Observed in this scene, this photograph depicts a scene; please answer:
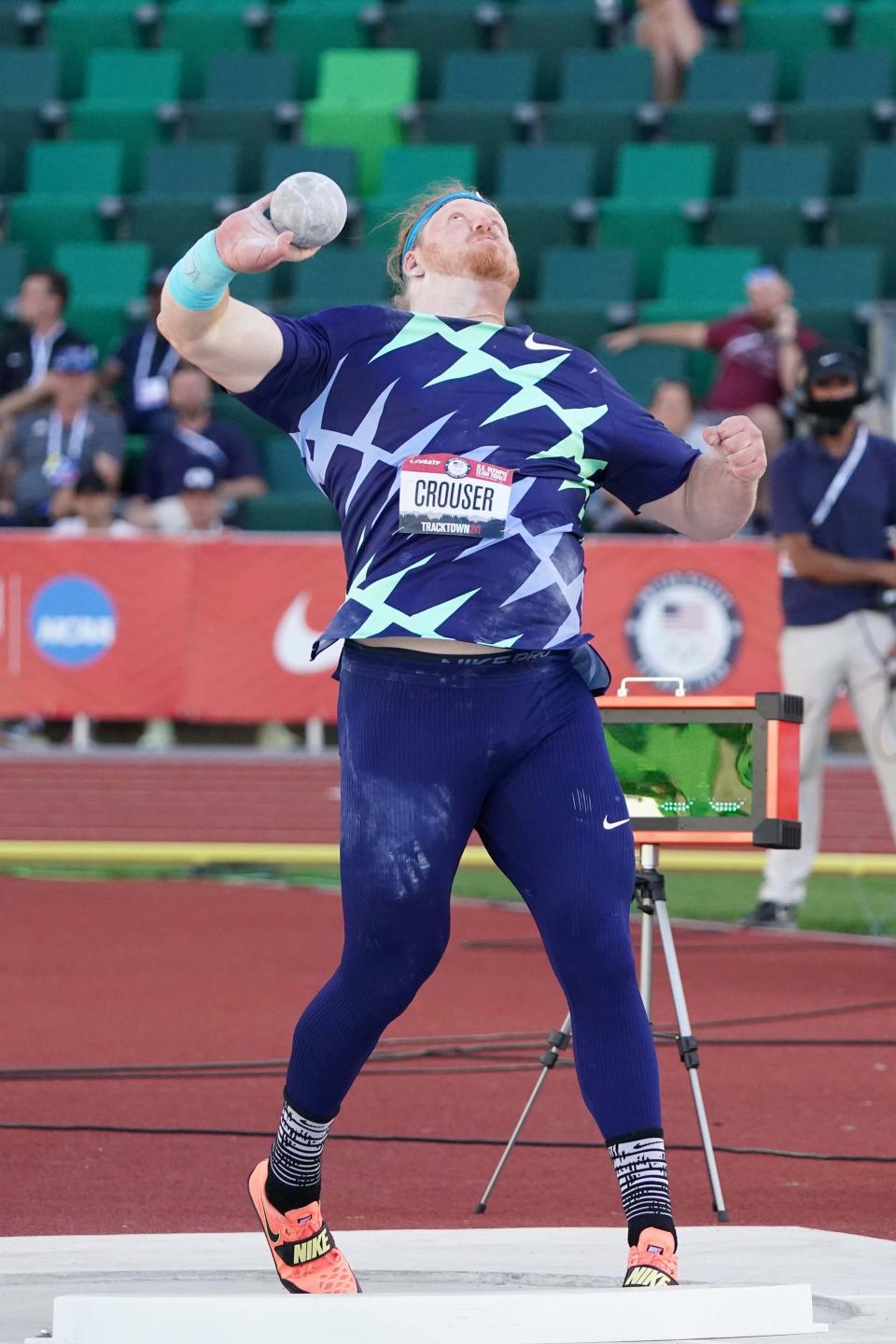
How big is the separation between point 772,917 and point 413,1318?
21.0ft

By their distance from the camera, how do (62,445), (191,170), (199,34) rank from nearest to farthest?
(62,445)
(191,170)
(199,34)

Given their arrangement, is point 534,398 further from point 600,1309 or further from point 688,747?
point 688,747

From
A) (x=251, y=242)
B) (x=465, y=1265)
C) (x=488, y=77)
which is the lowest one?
(x=465, y=1265)

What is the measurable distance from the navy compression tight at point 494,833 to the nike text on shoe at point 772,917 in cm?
587

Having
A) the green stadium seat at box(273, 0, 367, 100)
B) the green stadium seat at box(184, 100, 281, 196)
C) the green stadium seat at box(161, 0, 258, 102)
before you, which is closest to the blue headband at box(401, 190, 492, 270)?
the green stadium seat at box(184, 100, 281, 196)

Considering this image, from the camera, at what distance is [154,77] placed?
18609mm

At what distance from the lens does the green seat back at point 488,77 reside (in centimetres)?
1773

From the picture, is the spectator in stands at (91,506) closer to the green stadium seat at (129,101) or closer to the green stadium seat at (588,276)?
the green stadium seat at (588,276)

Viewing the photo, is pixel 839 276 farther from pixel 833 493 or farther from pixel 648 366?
pixel 833 493

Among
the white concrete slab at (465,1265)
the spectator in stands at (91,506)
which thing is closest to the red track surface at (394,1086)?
the white concrete slab at (465,1265)

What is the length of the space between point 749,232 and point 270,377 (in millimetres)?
12909

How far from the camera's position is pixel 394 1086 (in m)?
6.60

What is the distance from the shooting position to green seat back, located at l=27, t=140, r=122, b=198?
17.8m

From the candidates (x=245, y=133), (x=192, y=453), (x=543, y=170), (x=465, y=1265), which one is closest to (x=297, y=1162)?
(x=465, y=1265)
